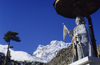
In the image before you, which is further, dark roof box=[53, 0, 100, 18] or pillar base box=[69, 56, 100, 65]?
dark roof box=[53, 0, 100, 18]

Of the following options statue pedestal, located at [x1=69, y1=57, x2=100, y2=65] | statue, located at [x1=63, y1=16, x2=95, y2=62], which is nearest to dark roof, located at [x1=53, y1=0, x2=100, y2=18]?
statue, located at [x1=63, y1=16, x2=95, y2=62]

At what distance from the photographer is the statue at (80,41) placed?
4145 millimetres

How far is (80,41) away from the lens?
4324 mm

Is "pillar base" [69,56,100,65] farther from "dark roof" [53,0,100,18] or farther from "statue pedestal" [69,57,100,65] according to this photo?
"dark roof" [53,0,100,18]

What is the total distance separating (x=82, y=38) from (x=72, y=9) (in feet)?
4.61

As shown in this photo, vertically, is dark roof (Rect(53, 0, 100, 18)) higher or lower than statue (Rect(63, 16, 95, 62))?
higher

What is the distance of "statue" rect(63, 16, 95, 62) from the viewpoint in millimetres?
4145

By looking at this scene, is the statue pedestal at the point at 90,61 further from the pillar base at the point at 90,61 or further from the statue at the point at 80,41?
the statue at the point at 80,41

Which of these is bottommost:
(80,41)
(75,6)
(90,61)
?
(90,61)

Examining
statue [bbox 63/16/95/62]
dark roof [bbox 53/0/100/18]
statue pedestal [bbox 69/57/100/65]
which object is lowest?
statue pedestal [bbox 69/57/100/65]

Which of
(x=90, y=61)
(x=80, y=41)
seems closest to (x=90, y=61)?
(x=90, y=61)

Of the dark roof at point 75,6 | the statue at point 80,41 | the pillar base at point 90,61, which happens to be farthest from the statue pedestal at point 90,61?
the dark roof at point 75,6

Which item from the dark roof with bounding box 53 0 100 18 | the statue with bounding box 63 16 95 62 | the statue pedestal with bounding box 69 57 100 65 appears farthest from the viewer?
the dark roof with bounding box 53 0 100 18

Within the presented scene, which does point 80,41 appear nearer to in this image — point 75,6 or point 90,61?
point 90,61
